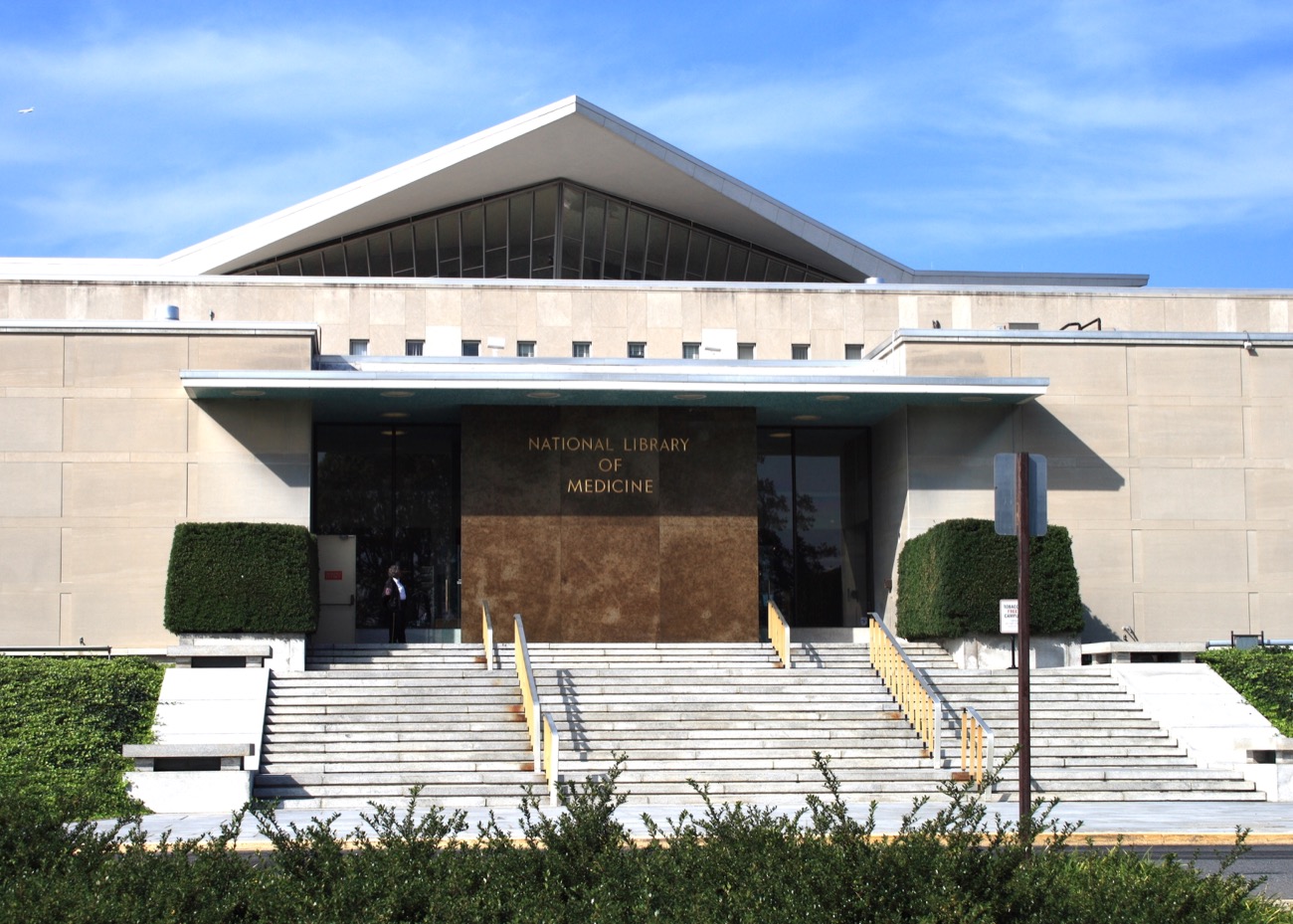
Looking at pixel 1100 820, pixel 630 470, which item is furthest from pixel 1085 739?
pixel 630 470

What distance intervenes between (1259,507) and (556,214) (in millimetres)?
18014

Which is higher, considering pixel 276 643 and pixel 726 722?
→ pixel 276 643

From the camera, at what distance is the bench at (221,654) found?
71.8ft

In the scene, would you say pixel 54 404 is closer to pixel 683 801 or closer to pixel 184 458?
pixel 184 458

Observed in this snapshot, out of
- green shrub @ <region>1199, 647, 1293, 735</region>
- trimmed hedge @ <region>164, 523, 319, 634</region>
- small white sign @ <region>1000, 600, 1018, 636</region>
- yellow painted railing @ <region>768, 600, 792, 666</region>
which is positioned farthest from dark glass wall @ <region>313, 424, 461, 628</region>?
green shrub @ <region>1199, 647, 1293, 735</region>

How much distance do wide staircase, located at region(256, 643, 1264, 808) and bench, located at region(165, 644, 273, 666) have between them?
485 mm

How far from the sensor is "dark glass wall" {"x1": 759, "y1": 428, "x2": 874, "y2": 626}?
89.9 ft

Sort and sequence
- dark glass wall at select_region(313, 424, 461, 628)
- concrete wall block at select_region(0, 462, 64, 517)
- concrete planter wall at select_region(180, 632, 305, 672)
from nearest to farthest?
1. concrete planter wall at select_region(180, 632, 305, 672)
2. concrete wall block at select_region(0, 462, 64, 517)
3. dark glass wall at select_region(313, 424, 461, 628)

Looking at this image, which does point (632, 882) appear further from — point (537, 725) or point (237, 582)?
point (237, 582)

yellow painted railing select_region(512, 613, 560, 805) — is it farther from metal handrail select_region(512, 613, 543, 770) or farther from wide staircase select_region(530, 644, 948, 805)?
wide staircase select_region(530, 644, 948, 805)

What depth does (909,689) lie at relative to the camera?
2156 centimetres

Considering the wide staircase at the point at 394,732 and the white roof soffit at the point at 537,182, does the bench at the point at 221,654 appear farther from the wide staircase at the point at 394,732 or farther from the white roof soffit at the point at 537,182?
the white roof soffit at the point at 537,182

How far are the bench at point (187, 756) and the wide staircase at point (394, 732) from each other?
1.84 feet

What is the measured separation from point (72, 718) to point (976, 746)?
11643mm
